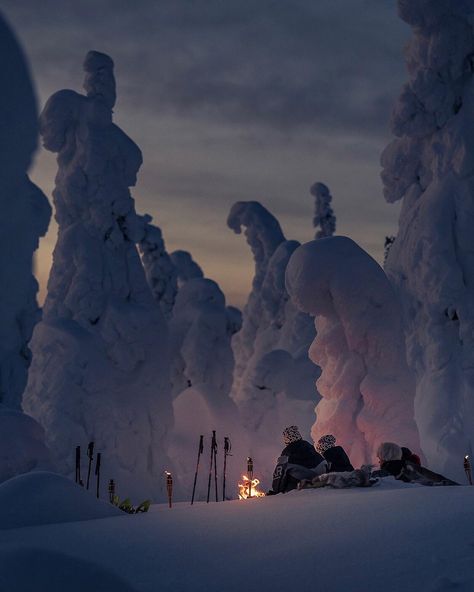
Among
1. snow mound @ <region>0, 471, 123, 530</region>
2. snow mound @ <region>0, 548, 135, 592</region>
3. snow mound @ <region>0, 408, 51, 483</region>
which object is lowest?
snow mound @ <region>0, 548, 135, 592</region>

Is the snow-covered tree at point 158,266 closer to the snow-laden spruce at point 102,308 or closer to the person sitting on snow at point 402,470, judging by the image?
the snow-laden spruce at point 102,308

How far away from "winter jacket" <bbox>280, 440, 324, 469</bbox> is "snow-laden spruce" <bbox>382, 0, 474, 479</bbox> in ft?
21.2

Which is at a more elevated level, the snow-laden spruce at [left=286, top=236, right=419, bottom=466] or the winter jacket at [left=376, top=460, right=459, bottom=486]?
the snow-laden spruce at [left=286, top=236, right=419, bottom=466]

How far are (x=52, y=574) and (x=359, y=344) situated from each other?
365 inches

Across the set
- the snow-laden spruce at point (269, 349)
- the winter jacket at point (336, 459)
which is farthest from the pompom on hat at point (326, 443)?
the snow-laden spruce at point (269, 349)

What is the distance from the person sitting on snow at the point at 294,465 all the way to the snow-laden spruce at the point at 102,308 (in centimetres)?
1055

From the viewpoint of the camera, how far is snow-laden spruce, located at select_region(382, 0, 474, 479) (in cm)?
1689

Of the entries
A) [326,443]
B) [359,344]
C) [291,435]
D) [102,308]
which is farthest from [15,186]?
[102,308]

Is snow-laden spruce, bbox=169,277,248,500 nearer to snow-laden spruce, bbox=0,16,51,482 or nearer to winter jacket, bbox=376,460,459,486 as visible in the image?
winter jacket, bbox=376,460,459,486

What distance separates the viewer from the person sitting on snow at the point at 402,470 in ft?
34.1

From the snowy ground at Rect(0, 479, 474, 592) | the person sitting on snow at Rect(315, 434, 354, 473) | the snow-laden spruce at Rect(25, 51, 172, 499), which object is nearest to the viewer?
the snowy ground at Rect(0, 479, 474, 592)

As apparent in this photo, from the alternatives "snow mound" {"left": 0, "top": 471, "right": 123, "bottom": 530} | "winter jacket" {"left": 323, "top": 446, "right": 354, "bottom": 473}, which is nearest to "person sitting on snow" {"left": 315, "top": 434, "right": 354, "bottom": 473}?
"winter jacket" {"left": 323, "top": 446, "right": 354, "bottom": 473}

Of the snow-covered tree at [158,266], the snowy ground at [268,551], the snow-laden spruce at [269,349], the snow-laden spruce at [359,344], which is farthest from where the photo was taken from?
the snow-covered tree at [158,266]

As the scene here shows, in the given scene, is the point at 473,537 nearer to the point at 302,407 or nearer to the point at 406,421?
the point at 406,421
